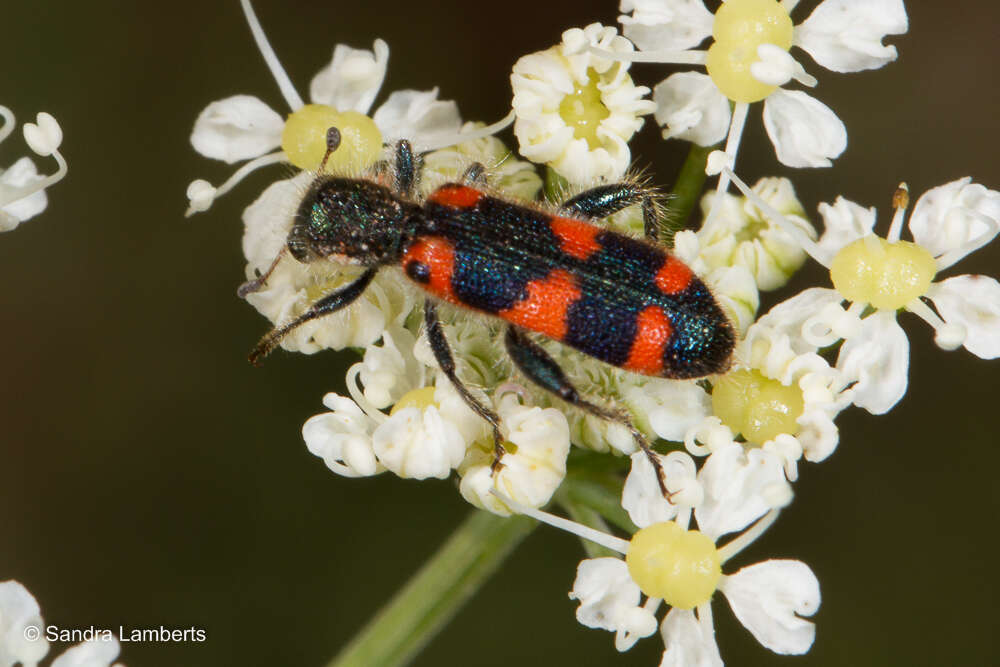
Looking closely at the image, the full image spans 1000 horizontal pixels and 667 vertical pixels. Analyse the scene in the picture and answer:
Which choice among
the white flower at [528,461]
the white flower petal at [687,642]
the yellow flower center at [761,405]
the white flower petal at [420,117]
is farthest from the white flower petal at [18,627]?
the yellow flower center at [761,405]

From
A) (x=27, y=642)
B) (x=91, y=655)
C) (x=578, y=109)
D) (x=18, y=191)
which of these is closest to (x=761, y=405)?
(x=578, y=109)

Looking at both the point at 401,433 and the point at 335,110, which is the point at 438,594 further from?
the point at 335,110

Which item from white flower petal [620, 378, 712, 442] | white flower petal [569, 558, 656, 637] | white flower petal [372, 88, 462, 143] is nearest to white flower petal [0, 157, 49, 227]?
white flower petal [372, 88, 462, 143]

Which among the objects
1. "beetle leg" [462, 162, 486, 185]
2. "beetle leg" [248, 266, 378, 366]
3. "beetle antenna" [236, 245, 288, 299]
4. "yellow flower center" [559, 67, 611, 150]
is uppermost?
"yellow flower center" [559, 67, 611, 150]

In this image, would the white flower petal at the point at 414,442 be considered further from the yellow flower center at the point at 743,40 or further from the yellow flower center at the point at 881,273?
the yellow flower center at the point at 743,40

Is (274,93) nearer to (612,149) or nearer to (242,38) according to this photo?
(242,38)

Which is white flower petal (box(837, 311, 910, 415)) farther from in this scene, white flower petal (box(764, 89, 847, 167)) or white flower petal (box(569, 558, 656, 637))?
white flower petal (box(569, 558, 656, 637))
